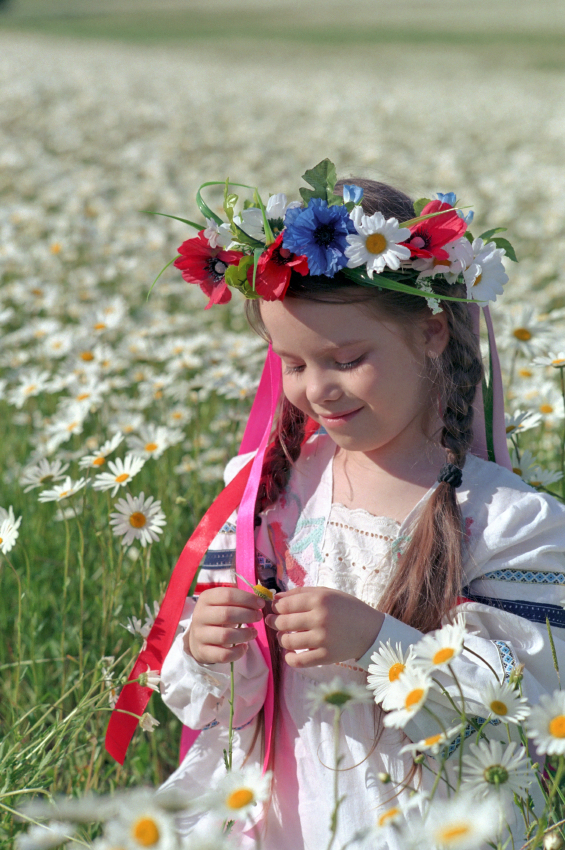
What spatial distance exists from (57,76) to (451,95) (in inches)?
295

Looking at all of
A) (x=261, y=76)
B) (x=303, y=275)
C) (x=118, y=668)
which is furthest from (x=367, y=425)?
(x=261, y=76)

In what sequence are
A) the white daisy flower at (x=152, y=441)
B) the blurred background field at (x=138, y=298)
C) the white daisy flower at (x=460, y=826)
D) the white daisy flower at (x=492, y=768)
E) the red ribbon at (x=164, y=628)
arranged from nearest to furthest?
1. the white daisy flower at (x=460, y=826)
2. the white daisy flower at (x=492, y=768)
3. the red ribbon at (x=164, y=628)
4. the blurred background field at (x=138, y=298)
5. the white daisy flower at (x=152, y=441)

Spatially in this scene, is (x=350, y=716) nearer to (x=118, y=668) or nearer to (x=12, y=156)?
(x=118, y=668)

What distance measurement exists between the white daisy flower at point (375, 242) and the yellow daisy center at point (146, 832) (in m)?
0.83

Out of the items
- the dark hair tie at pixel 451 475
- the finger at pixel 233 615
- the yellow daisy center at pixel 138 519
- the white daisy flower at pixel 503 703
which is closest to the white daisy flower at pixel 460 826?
the white daisy flower at pixel 503 703

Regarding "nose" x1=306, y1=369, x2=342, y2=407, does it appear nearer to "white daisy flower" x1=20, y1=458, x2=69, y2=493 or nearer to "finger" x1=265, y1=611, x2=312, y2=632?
"finger" x1=265, y1=611, x2=312, y2=632

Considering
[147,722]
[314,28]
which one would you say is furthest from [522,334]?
[314,28]

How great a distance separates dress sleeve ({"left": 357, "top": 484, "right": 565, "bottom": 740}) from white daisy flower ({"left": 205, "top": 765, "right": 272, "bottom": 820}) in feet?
1.39

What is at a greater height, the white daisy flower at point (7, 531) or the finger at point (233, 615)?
the white daisy flower at point (7, 531)

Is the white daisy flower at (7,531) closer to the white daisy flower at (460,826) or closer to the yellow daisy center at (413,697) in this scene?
the yellow daisy center at (413,697)

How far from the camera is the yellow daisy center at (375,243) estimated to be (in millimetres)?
1298

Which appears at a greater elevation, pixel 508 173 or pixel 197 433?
pixel 508 173

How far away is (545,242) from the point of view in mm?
5562

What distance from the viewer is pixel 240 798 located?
861 millimetres
